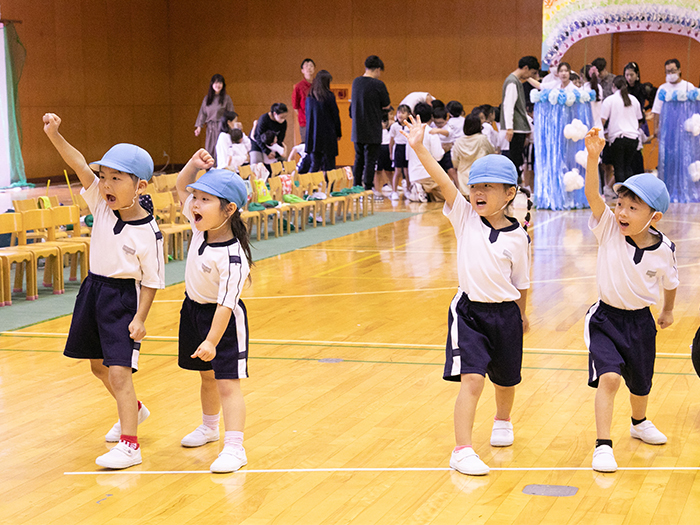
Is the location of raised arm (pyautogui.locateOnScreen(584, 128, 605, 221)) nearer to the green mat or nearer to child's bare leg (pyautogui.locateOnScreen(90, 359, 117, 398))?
child's bare leg (pyautogui.locateOnScreen(90, 359, 117, 398))

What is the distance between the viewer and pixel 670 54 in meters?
18.8

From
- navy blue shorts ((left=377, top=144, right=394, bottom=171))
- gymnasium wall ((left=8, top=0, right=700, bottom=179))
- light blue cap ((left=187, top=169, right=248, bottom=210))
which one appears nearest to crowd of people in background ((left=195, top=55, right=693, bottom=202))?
navy blue shorts ((left=377, top=144, right=394, bottom=171))

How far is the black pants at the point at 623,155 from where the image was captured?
13.6 metres

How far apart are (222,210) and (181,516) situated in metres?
1.20

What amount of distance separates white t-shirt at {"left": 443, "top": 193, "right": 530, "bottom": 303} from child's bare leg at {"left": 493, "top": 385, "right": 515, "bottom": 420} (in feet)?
1.47

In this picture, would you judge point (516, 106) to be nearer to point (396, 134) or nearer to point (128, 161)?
point (396, 134)

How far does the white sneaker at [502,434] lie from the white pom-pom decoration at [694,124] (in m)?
10.9

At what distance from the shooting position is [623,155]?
13.7 m

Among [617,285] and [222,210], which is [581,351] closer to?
[617,285]

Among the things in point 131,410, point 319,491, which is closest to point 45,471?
point 131,410

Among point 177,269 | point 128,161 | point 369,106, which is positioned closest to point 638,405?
point 128,161

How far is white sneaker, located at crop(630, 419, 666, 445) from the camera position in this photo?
4.07 m

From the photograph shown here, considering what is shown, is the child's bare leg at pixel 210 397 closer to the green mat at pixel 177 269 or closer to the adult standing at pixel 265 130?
the green mat at pixel 177 269

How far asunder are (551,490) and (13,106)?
16407mm
